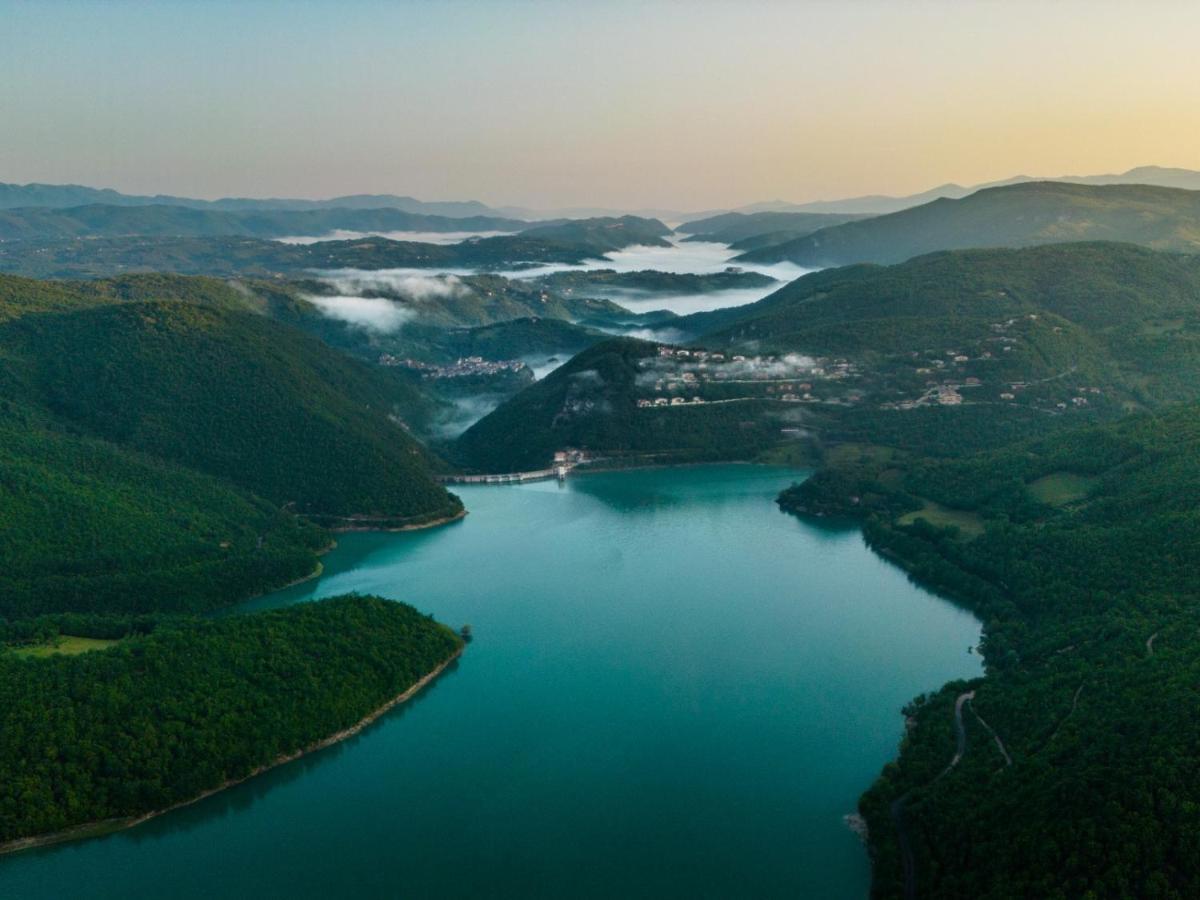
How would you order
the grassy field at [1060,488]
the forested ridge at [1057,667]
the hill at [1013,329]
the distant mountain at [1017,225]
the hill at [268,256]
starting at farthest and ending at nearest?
1. the hill at [268,256]
2. the distant mountain at [1017,225]
3. the hill at [1013,329]
4. the grassy field at [1060,488]
5. the forested ridge at [1057,667]

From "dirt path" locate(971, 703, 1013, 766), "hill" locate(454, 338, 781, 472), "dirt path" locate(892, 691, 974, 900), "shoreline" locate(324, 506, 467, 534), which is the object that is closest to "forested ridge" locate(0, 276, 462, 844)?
"shoreline" locate(324, 506, 467, 534)

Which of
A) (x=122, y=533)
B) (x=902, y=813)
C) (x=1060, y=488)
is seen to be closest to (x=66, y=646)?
(x=122, y=533)

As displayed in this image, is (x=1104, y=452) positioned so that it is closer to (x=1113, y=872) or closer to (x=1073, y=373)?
(x=1073, y=373)

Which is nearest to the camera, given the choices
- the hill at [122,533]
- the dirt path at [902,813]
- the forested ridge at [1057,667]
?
the forested ridge at [1057,667]

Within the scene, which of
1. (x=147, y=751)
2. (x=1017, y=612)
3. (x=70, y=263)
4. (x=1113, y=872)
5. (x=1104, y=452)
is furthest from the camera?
(x=70, y=263)

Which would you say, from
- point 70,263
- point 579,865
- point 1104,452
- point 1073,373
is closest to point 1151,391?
point 1073,373

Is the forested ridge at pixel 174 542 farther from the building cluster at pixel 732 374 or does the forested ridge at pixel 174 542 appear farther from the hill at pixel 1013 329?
the hill at pixel 1013 329

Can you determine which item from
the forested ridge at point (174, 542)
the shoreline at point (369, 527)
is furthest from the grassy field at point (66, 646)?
the shoreline at point (369, 527)
